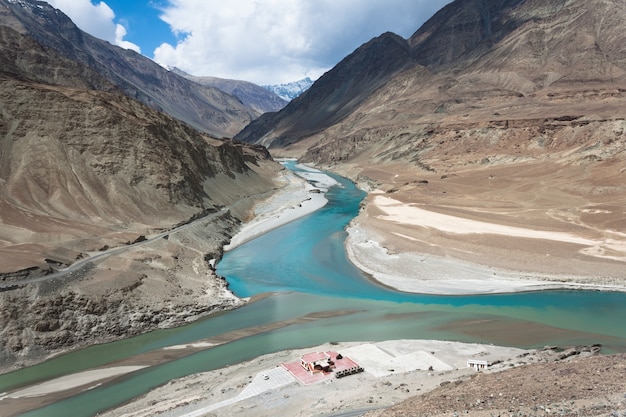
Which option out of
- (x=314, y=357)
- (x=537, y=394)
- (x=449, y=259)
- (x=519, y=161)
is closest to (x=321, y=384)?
(x=314, y=357)

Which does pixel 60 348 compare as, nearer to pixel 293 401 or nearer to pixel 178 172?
pixel 293 401

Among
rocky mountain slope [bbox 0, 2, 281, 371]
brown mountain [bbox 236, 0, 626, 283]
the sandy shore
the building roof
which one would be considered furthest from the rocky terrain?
brown mountain [bbox 236, 0, 626, 283]

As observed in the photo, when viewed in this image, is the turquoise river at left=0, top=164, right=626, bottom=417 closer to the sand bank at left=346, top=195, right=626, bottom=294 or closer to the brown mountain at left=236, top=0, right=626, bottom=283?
the sand bank at left=346, top=195, right=626, bottom=294

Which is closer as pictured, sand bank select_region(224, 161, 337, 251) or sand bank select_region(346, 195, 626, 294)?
sand bank select_region(346, 195, 626, 294)

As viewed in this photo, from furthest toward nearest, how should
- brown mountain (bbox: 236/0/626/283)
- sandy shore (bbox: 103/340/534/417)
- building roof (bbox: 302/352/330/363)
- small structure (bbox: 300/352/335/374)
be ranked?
brown mountain (bbox: 236/0/626/283) < building roof (bbox: 302/352/330/363) < small structure (bbox: 300/352/335/374) < sandy shore (bbox: 103/340/534/417)

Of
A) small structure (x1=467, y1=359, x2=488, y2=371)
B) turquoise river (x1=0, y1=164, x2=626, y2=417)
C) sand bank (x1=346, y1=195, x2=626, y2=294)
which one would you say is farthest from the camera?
sand bank (x1=346, y1=195, x2=626, y2=294)

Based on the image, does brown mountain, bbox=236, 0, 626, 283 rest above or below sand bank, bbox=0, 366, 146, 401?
above

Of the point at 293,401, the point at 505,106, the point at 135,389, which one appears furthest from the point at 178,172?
the point at 505,106

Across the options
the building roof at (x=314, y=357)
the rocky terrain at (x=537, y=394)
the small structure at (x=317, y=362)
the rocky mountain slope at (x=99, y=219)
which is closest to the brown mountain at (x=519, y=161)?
the rocky mountain slope at (x=99, y=219)
